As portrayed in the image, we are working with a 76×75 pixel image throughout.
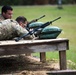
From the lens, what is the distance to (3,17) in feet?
30.8

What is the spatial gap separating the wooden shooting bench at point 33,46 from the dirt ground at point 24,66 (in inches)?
15.8

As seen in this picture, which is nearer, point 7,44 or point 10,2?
point 7,44

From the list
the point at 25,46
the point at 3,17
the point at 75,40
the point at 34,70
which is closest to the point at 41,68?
the point at 34,70

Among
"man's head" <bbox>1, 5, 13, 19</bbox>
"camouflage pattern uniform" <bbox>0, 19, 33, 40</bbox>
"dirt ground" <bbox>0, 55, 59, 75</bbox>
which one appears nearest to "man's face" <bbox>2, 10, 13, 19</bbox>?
"man's head" <bbox>1, 5, 13, 19</bbox>

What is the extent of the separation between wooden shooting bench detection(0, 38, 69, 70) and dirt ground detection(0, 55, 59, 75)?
0.40 metres

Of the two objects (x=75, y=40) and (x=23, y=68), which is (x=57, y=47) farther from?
(x=75, y=40)

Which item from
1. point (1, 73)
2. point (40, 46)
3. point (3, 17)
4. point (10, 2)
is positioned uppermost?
point (10, 2)

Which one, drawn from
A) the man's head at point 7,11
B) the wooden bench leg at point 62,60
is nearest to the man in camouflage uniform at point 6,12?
the man's head at point 7,11

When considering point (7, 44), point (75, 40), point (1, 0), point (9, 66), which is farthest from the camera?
point (1, 0)

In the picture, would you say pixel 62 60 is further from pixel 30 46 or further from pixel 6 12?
pixel 6 12

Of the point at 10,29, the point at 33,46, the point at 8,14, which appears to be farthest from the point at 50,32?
the point at 8,14

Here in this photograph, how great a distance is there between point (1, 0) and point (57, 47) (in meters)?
34.7

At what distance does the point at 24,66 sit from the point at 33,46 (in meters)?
1.09

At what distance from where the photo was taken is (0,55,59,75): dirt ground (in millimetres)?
8245
